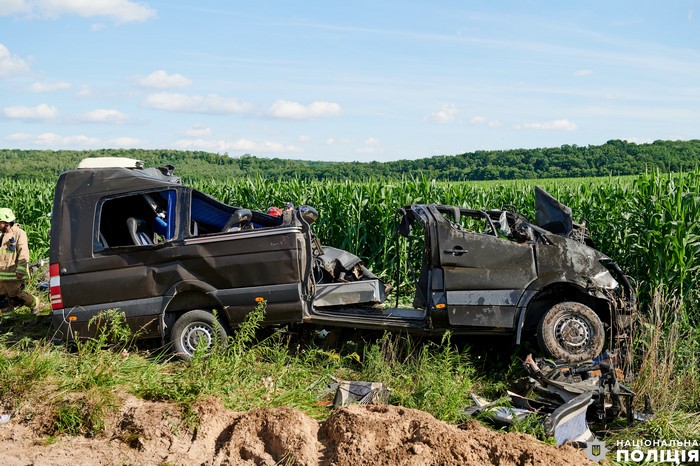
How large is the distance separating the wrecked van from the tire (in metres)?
0.01

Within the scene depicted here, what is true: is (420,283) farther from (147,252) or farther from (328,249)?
(147,252)

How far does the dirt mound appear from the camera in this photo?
5195 mm

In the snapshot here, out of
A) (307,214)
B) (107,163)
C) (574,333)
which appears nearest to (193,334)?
(307,214)

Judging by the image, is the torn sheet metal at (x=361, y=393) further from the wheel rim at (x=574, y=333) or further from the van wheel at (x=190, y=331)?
the wheel rim at (x=574, y=333)

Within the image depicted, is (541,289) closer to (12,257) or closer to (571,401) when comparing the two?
(571,401)

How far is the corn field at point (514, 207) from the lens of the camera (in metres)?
9.46

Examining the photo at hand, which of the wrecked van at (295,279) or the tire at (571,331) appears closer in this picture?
the tire at (571,331)

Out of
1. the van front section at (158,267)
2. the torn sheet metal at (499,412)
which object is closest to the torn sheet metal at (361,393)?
the torn sheet metal at (499,412)

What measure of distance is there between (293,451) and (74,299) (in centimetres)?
445

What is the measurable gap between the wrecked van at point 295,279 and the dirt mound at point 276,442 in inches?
97.6

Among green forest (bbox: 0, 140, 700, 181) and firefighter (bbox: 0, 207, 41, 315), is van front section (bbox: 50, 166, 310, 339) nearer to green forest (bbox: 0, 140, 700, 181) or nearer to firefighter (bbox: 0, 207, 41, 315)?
firefighter (bbox: 0, 207, 41, 315)

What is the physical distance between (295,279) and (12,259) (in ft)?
18.3

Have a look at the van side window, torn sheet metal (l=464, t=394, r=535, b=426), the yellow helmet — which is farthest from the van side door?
the yellow helmet

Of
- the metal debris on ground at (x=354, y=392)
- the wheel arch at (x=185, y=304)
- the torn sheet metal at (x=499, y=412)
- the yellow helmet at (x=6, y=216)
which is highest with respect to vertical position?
the yellow helmet at (x=6, y=216)
